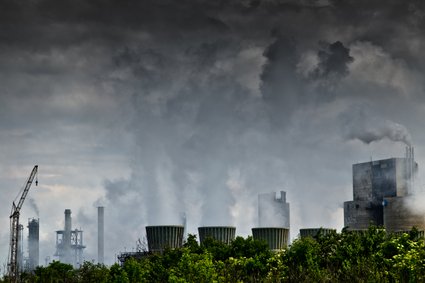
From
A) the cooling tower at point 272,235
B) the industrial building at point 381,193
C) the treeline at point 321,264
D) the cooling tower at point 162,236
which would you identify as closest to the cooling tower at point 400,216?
the industrial building at point 381,193

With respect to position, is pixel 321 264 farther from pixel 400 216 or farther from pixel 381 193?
pixel 381 193

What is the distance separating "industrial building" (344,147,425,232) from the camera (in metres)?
141

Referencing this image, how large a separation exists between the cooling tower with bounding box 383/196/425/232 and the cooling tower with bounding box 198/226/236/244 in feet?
112

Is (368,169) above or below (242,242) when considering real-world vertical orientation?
above

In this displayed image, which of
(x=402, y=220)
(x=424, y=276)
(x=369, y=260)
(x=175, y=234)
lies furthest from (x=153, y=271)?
(x=402, y=220)

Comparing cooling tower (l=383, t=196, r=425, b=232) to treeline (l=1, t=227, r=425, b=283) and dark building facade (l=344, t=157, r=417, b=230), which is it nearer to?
dark building facade (l=344, t=157, r=417, b=230)

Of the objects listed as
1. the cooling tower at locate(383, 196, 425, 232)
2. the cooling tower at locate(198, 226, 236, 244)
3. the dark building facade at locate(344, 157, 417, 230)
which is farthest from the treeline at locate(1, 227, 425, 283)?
the dark building facade at locate(344, 157, 417, 230)

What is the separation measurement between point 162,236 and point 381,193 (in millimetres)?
52944

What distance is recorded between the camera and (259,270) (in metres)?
69.1

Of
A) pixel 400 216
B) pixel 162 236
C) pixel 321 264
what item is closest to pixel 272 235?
pixel 162 236

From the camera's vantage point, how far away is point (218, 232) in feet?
395

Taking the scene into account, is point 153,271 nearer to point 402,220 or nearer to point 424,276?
point 424,276

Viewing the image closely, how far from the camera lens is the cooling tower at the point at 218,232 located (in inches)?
4724

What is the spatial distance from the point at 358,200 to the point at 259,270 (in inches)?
3575
